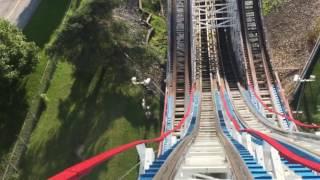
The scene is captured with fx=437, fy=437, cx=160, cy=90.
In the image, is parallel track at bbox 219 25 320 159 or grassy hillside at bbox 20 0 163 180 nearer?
parallel track at bbox 219 25 320 159

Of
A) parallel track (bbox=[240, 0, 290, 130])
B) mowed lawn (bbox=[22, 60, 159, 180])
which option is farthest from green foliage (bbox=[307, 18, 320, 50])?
mowed lawn (bbox=[22, 60, 159, 180])

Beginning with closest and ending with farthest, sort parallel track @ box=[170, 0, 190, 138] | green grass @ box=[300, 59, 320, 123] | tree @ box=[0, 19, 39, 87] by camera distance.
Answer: green grass @ box=[300, 59, 320, 123], tree @ box=[0, 19, 39, 87], parallel track @ box=[170, 0, 190, 138]

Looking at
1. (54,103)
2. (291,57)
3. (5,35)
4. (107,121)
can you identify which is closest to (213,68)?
(291,57)

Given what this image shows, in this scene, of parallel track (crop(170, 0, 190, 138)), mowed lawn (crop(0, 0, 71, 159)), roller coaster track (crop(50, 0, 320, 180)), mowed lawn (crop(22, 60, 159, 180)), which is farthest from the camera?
mowed lawn (crop(0, 0, 71, 159))

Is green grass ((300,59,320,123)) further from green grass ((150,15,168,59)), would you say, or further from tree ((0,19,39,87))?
tree ((0,19,39,87))

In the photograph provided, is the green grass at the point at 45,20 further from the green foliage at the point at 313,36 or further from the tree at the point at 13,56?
the green foliage at the point at 313,36

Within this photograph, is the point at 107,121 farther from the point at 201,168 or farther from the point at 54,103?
the point at 201,168
